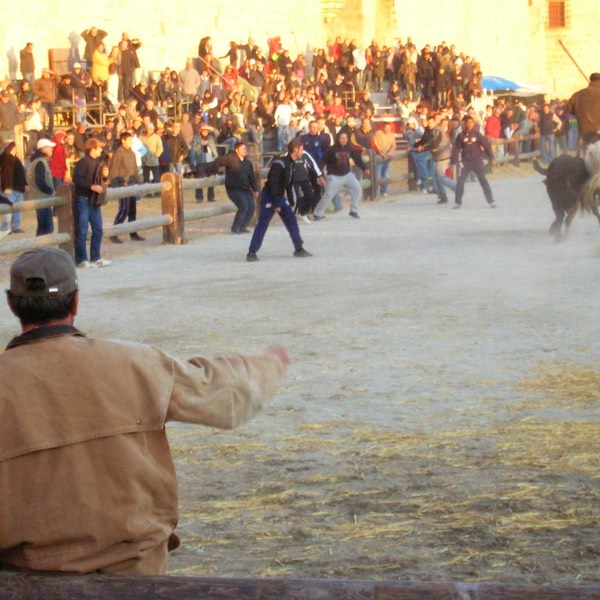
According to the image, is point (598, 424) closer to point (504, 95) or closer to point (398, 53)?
point (398, 53)

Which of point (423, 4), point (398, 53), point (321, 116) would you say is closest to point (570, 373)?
point (321, 116)

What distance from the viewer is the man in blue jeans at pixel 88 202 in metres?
15.7

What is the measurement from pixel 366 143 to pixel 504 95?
28.6m

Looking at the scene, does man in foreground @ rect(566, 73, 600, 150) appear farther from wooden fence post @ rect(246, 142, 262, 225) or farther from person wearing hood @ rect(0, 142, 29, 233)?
person wearing hood @ rect(0, 142, 29, 233)

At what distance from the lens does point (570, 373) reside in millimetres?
8852

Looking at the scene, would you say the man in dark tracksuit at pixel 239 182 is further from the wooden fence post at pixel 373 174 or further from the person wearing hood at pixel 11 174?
the wooden fence post at pixel 373 174

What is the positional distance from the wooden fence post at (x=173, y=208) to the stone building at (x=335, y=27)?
11863 mm

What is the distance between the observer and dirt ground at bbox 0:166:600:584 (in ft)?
17.8

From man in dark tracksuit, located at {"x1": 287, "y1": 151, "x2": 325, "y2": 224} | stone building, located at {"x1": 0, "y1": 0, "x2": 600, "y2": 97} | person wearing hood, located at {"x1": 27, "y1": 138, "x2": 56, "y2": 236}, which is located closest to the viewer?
man in dark tracksuit, located at {"x1": 287, "y1": 151, "x2": 325, "y2": 224}

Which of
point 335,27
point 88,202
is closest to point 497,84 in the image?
point 335,27

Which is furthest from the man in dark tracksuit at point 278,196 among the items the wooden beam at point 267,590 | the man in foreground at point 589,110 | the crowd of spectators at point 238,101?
the wooden beam at point 267,590

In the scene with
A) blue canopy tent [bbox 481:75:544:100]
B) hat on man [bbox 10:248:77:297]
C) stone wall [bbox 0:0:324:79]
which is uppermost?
stone wall [bbox 0:0:324:79]

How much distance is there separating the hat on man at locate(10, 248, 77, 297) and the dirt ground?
7.28 feet

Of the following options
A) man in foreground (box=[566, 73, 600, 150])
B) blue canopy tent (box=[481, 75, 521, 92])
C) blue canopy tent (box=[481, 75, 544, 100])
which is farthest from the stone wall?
man in foreground (box=[566, 73, 600, 150])
